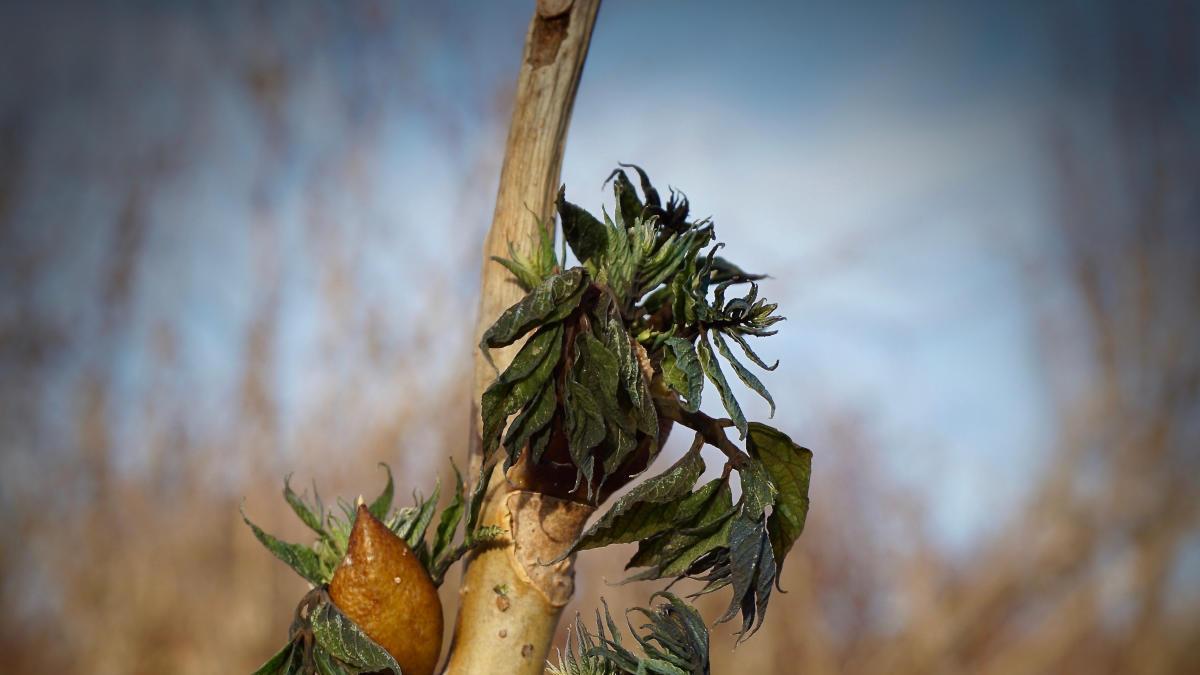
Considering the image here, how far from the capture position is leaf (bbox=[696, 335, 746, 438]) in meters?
0.43

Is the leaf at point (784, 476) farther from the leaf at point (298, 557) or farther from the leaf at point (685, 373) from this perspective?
the leaf at point (298, 557)

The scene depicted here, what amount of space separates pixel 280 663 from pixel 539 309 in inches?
8.5

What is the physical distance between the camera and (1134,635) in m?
2.32

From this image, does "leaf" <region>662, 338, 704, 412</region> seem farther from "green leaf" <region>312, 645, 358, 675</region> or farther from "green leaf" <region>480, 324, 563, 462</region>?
"green leaf" <region>312, 645, 358, 675</region>

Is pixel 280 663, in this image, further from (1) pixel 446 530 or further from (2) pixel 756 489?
(2) pixel 756 489

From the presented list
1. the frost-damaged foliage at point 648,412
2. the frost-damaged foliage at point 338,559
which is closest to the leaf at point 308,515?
the frost-damaged foliage at point 338,559

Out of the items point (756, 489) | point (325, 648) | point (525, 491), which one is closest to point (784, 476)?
point (756, 489)

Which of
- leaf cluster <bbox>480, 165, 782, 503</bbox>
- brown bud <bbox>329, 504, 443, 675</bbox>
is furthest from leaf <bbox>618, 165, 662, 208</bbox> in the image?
brown bud <bbox>329, 504, 443, 675</bbox>

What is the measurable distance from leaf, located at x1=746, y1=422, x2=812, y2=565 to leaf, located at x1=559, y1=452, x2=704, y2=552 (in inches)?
1.5

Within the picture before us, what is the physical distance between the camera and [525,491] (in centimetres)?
48

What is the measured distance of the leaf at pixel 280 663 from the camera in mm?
444

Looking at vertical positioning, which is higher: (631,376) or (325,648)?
(631,376)

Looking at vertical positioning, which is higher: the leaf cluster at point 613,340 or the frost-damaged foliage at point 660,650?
the leaf cluster at point 613,340

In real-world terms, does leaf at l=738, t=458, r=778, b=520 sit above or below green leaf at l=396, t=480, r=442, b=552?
above
